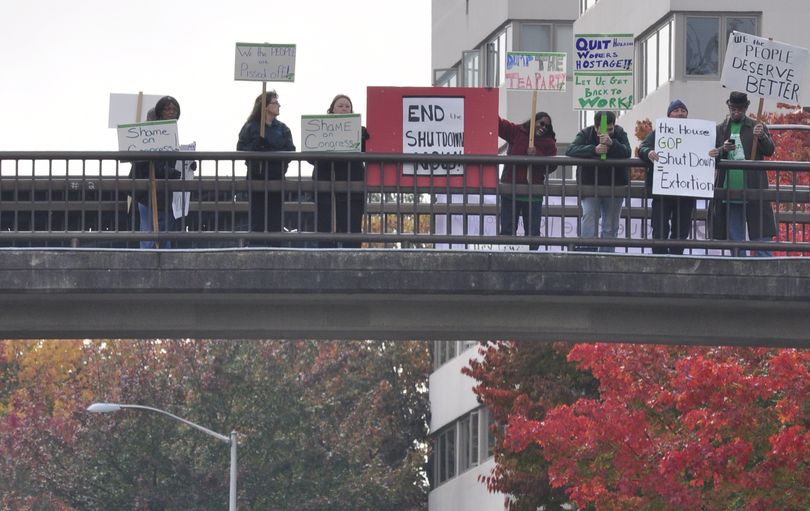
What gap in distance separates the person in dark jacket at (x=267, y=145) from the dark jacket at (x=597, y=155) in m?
2.74

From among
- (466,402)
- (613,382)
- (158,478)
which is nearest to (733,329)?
(613,382)

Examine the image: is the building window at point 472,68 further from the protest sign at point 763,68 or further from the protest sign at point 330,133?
the protest sign at point 330,133

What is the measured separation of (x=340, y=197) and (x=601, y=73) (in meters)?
2.76

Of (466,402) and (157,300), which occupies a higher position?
(157,300)

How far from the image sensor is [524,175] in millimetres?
22062

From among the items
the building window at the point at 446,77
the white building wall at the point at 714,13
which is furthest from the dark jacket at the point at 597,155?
the building window at the point at 446,77

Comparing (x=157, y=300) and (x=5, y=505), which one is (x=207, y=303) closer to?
(x=157, y=300)

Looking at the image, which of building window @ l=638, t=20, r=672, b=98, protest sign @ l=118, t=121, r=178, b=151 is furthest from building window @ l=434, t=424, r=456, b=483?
protest sign @ l=118, t=121, r=178, b=151

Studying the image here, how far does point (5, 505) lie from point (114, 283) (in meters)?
52.8

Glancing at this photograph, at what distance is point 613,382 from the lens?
31.0 metres

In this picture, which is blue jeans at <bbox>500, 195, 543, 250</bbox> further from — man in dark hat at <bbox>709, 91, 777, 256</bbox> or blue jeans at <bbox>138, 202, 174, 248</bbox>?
blue jeans at <bbox>138, 202, 174, 248</bbox>

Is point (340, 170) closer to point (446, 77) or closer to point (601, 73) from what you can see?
point (601, 73)

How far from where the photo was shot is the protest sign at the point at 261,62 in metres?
20.6

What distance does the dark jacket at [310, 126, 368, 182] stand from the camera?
20.9 meters
